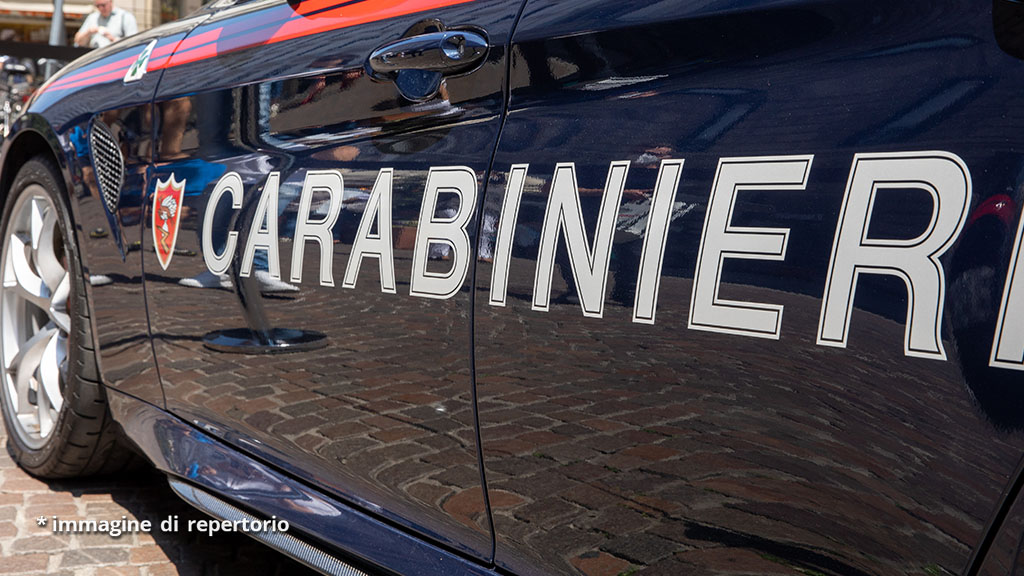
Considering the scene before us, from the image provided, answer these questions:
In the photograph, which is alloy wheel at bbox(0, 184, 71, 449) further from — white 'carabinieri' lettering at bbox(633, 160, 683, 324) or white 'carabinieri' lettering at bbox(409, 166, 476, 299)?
white 'carabinieri' lettering at bbox(633, 160, 683, 324)

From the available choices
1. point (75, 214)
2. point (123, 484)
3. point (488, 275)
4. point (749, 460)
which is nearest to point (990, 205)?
point (749, 460)

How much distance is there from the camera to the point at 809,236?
0.96 metres

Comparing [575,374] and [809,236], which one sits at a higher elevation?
[809,236]

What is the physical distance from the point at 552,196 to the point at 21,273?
205 cm

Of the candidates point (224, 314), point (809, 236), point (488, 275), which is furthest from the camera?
point (224, 314)

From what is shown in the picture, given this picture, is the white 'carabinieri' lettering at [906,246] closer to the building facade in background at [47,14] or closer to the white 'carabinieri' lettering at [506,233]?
the white 'carabinieri' lettering at [506,233]

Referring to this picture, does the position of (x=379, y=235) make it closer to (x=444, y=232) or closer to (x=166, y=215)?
(x=444, y=232)

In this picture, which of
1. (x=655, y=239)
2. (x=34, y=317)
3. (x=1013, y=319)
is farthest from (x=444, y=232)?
(x=34, y=317)

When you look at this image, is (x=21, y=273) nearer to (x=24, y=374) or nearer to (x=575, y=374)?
(x=24, y=374)

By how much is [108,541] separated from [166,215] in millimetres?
893

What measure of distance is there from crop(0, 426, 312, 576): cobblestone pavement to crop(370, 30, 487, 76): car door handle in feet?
4.36

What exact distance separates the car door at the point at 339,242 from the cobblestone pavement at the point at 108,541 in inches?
19.0

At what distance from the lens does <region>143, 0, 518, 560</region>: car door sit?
1.34m

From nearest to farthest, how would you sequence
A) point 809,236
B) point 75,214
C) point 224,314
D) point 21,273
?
point 809,236
point 224,314
point 75,214
point 21,273
